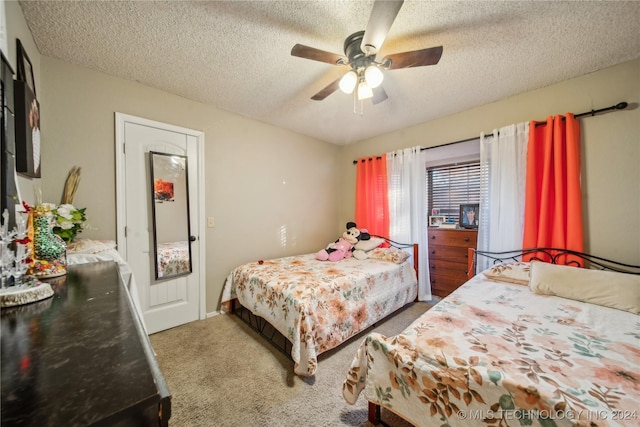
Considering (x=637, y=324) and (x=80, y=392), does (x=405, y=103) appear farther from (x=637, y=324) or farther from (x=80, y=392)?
(x=80, y=392)

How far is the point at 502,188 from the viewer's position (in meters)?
2.51

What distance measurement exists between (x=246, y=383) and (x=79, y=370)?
1.55m

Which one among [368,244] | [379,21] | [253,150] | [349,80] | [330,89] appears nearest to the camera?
[379,21]

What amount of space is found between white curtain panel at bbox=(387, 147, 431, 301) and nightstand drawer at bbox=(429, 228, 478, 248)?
1.15 ft

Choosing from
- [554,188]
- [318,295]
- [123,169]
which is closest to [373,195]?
[554,188]

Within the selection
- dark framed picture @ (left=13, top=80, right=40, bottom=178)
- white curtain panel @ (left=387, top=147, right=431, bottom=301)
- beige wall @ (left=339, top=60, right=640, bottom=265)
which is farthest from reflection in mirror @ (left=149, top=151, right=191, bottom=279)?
beige wall @ (left=339, top=60, right=640, bottom=265)

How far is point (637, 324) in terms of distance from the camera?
136 centimetres

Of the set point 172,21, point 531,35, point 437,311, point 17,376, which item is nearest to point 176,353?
point 17,376

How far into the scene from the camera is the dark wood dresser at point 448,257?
3.13 metres

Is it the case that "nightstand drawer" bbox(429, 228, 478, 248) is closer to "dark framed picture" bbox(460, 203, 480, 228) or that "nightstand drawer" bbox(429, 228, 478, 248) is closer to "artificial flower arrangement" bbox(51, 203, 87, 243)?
"dark framed picture" bbox(460, 203, 480, 228)

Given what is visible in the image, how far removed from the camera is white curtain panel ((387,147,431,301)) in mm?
3162

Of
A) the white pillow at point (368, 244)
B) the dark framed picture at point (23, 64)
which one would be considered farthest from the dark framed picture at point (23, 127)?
the white pillow at point (368, 244)

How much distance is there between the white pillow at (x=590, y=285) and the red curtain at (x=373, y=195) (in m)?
1.79

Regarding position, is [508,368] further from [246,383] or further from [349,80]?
[349,80]
